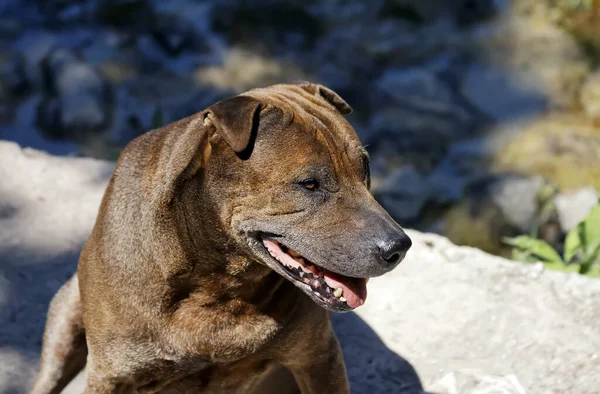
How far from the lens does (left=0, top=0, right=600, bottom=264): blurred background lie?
780 cm

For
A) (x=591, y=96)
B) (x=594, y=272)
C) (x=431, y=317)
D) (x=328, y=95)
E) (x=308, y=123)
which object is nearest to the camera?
(x=308, y=123)

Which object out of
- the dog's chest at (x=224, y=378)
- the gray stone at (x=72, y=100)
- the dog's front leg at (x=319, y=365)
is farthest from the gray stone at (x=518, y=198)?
the dog's chest at (x=224, y=378)

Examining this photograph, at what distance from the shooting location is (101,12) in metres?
9.49

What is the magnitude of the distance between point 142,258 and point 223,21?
20.4ft

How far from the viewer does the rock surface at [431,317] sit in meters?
4.69

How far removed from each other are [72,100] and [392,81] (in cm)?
295

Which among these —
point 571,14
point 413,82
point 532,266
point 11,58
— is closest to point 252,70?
point 413,82

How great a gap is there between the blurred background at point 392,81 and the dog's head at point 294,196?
14.4 ft

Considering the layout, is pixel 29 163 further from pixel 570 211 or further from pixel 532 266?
pixel 570 211

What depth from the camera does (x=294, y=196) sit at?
3207 millimetres

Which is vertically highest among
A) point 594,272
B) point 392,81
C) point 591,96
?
point 594,272

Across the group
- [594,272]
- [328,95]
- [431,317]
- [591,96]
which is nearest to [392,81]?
[591,96]

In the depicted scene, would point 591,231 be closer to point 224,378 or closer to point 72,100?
point 224,378

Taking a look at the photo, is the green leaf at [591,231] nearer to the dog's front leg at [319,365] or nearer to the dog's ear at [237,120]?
the dog's front leg at [319,365]
